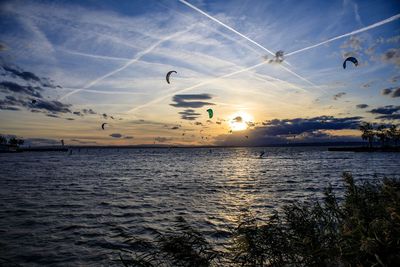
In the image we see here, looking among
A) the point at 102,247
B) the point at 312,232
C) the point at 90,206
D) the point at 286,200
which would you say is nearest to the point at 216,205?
the point at 286,200

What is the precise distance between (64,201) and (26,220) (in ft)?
26.4

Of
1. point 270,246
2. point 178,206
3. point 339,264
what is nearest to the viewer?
point 339,264

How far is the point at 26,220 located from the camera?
2108 cm

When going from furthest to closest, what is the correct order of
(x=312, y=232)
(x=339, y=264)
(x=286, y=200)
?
(x=286, y=200) < (x=312, y=232) < (x=339, y=264)

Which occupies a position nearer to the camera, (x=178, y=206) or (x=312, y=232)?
(x=312, y=232)

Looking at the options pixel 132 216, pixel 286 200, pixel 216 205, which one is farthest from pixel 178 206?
pixel 286 200

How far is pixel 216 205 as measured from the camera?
26.7m

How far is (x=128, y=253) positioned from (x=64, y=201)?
17.8 metres

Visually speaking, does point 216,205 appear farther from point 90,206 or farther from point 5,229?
point 5,229

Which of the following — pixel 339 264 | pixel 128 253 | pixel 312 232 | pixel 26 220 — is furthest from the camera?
pixel 26 220

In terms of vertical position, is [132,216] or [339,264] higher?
[339,264]

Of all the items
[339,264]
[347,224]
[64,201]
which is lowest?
[64,201]

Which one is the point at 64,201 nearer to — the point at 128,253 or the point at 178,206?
the point at 178,206

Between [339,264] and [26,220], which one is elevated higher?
[339,264]
